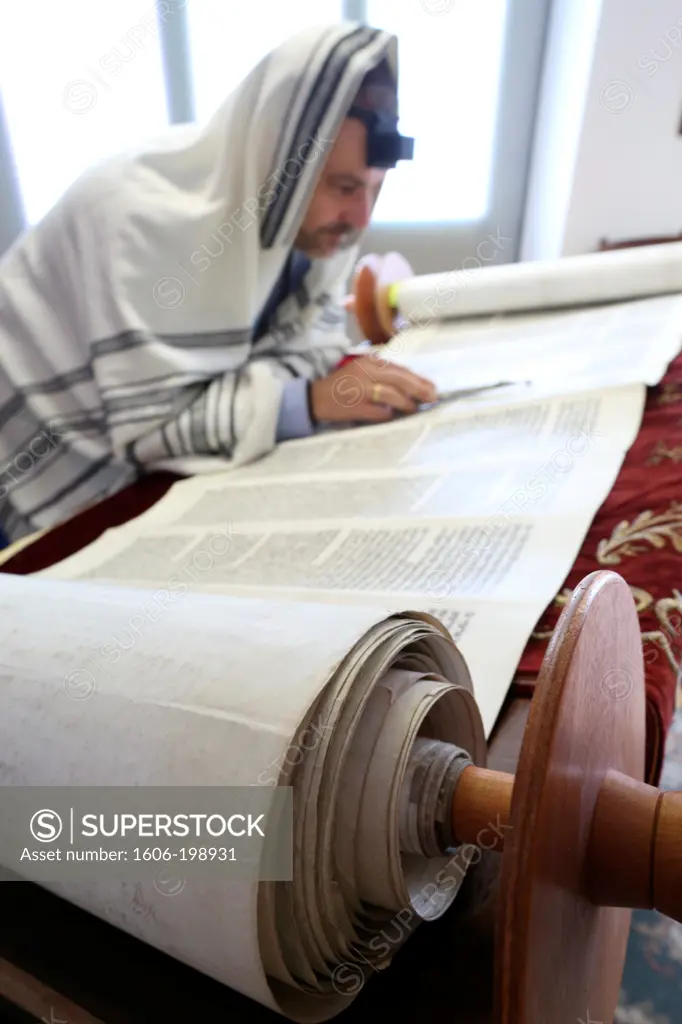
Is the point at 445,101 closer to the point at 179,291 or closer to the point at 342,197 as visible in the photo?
the point at 342,197

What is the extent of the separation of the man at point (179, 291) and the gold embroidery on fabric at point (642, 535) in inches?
17.9

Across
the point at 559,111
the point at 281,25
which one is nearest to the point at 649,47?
the point at 559,111

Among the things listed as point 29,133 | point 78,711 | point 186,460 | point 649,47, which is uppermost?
point 649,47

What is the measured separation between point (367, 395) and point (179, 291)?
28 cm

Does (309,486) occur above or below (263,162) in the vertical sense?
below

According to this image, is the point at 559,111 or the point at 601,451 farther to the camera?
the point at 559,111

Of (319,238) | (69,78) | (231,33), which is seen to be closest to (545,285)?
(319,238)

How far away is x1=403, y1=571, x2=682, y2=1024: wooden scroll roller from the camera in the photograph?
21cm

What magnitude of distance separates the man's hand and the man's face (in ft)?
0.72

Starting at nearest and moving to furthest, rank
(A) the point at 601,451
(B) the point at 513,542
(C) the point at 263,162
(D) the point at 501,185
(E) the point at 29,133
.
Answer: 1. (B) the point at 513,542
2. (A) the point at 601,451
3. (C) the point at 263,162
4. (E) the point at 29,133
5. (D) the point at 501,185

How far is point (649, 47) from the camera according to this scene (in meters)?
1.90

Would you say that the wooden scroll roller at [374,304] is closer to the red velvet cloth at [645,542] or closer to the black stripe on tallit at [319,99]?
the black stripe on tallit at [319,99]

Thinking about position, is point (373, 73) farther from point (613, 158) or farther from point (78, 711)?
point (613, 158)

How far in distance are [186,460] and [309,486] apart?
185 millimetres
